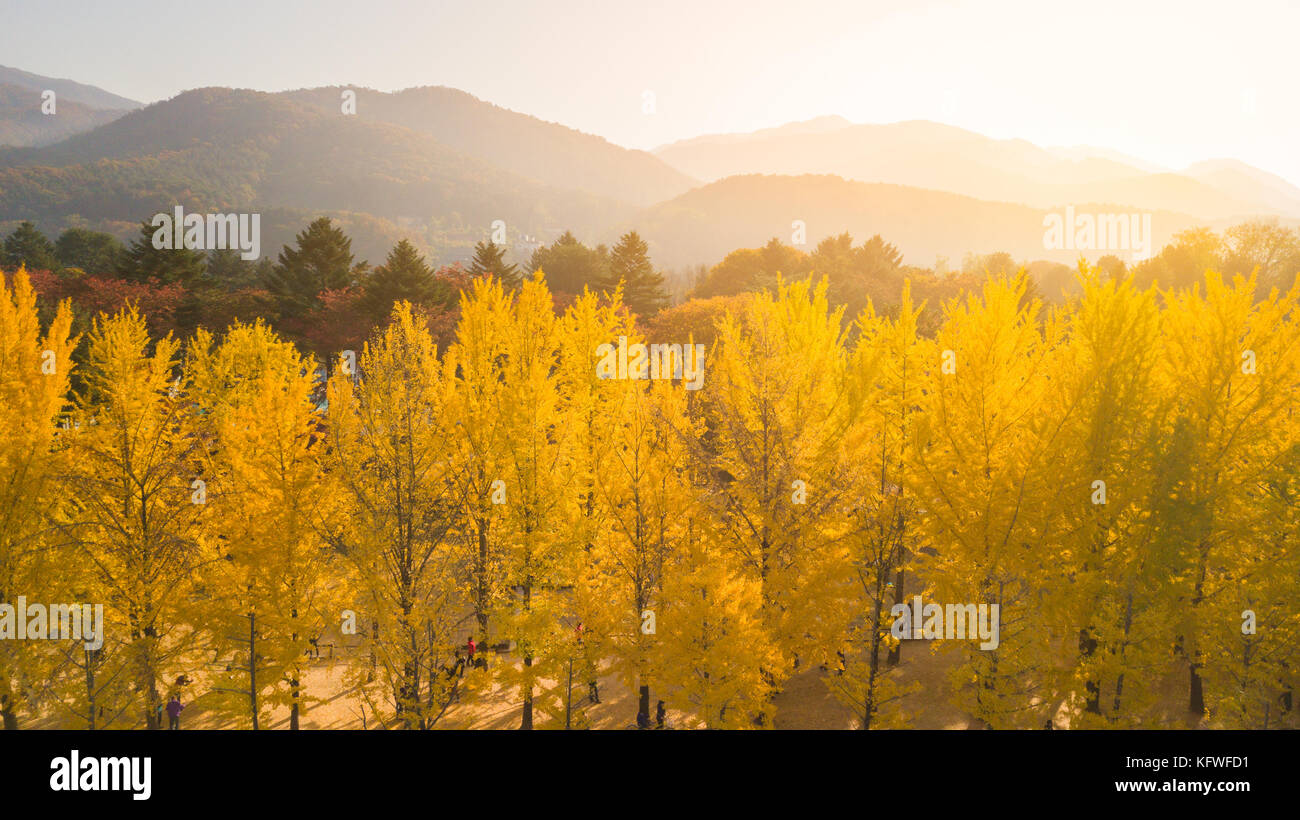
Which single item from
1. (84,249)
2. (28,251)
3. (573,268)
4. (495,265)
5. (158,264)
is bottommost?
(158,264)

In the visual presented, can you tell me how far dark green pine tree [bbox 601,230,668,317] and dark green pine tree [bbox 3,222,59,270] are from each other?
1828 inches

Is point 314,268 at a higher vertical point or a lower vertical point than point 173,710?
higher

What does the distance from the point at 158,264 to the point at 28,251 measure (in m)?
25.0

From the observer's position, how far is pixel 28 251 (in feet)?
183

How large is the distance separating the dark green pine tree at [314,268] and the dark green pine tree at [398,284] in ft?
15.3

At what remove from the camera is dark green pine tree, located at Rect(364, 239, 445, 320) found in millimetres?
43719

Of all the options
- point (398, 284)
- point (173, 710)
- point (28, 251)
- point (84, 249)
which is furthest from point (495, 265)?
point (84, 249)

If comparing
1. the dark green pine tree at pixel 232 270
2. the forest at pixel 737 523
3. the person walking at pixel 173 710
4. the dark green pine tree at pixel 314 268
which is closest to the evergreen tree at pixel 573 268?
the dark green pine tree at pixel 314 268

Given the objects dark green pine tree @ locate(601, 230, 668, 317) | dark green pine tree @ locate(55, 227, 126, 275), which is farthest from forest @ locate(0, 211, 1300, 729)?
dark green pine tree @ locate(55, 227, 126, 275)

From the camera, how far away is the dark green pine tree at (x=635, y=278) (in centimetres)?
6131

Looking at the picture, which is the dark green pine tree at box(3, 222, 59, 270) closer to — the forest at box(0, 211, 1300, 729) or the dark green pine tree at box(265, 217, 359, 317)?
the dark green pine tree at box(265, 217, 359, 317)

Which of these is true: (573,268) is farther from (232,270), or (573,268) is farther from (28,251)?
(28,251)

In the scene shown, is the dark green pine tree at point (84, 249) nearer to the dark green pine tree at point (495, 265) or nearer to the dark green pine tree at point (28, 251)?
the dark green pine tree at point (28, 251)

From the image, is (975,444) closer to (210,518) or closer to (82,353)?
(210,518)
